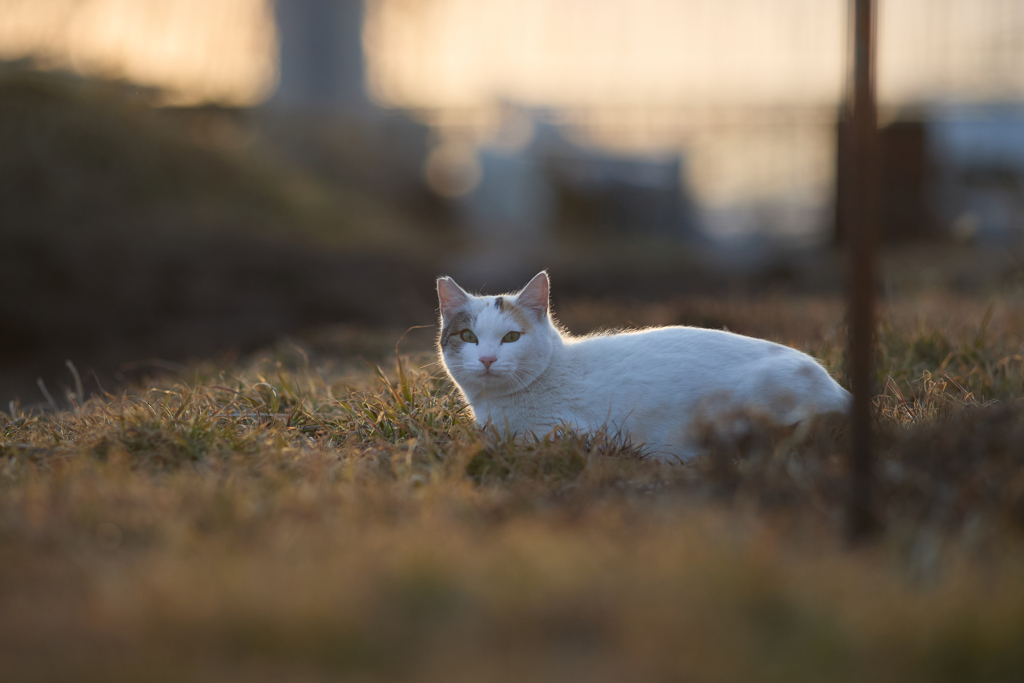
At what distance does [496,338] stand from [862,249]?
1.51 m

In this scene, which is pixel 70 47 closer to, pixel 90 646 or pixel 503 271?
pixel 503 271

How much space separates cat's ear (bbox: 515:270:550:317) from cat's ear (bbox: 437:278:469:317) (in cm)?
24

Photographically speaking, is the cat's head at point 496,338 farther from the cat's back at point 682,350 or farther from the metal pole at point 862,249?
the metal pole at point 862,249

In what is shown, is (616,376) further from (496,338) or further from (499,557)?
(499,557)

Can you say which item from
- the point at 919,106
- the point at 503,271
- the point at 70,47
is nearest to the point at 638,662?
the point at 503,271

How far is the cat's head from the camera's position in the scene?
110 inches

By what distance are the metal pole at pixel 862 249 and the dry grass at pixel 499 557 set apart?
117 millimetres

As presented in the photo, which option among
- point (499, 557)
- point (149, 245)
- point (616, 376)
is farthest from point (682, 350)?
point (149, 245)

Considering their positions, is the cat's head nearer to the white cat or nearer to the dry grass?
the white cat

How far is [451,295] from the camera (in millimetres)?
3064

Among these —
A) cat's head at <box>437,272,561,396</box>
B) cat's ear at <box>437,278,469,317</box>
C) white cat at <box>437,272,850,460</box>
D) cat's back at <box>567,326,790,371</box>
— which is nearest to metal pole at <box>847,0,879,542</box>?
white cat at <box>437,272,850,460</box>

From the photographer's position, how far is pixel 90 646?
1.24 m

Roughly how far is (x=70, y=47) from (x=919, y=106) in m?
13.9

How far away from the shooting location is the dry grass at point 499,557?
48.4 inches
